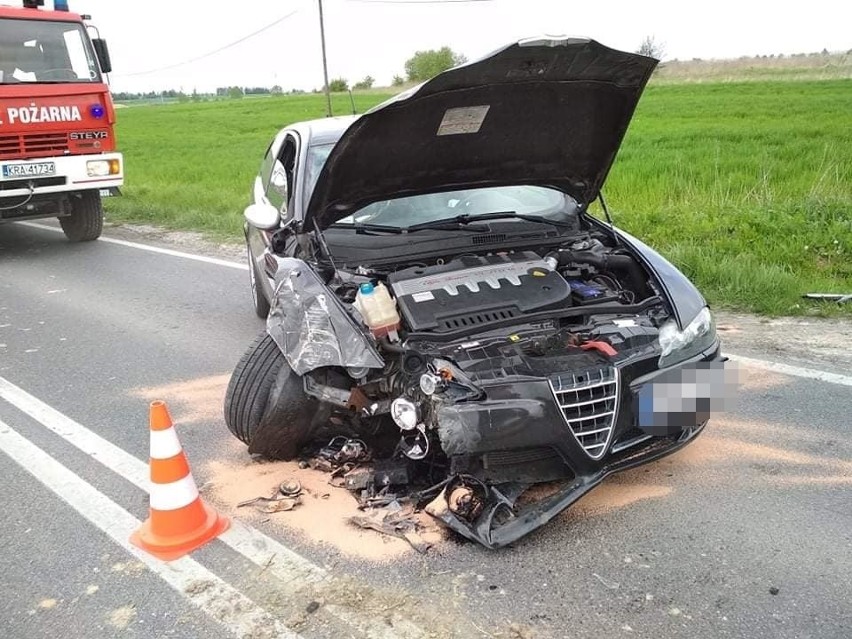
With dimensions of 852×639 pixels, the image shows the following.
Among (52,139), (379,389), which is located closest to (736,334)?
(379,389)

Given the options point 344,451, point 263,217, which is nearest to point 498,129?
point 263,217

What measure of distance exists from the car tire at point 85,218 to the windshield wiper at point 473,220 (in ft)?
24.0

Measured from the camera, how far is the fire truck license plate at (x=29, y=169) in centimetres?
895

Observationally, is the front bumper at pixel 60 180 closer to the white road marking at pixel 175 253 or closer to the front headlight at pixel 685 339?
the white road marking at pixel 175 253

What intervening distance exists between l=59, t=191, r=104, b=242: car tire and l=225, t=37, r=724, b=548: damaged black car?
21.9ft

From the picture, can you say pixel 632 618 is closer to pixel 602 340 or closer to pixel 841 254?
pixel 602 340

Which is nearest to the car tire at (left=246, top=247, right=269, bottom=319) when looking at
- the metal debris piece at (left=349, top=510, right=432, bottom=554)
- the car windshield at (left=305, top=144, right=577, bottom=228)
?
the car windshield at (left=305, top=144, right=577, bottom=228)

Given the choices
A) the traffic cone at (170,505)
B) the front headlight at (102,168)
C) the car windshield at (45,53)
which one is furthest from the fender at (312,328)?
the car windshield at (45,53)

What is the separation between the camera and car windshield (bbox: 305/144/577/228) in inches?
164

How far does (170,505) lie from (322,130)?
9.05 feet

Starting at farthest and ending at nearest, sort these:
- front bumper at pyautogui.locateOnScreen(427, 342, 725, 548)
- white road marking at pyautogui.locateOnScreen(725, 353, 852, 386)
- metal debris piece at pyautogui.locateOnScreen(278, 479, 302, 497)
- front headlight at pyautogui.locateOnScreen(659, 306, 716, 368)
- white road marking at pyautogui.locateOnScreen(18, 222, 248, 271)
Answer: white road marking at pyautogui.locateOnScreen(18, 222, 248, 271), white road marking at pyautogui.locateOnScreen(725, 353, 852, 386), metal debris piece at pyautogui.locateOnScreen(278, 479, 302, 497), front headlight at pyautogui.locateOnScreen(659, 306, 716, 368), front bumper at pyautogui.locateOnScreen(427, 342, 725, 548)

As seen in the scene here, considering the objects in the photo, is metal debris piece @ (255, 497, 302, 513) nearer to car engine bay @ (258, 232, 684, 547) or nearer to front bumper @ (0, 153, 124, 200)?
car engine bay @ (258, 232, 684, 547)

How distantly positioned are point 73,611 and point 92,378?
2.64m

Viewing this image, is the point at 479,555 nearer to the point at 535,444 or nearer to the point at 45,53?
the point at 535,444
